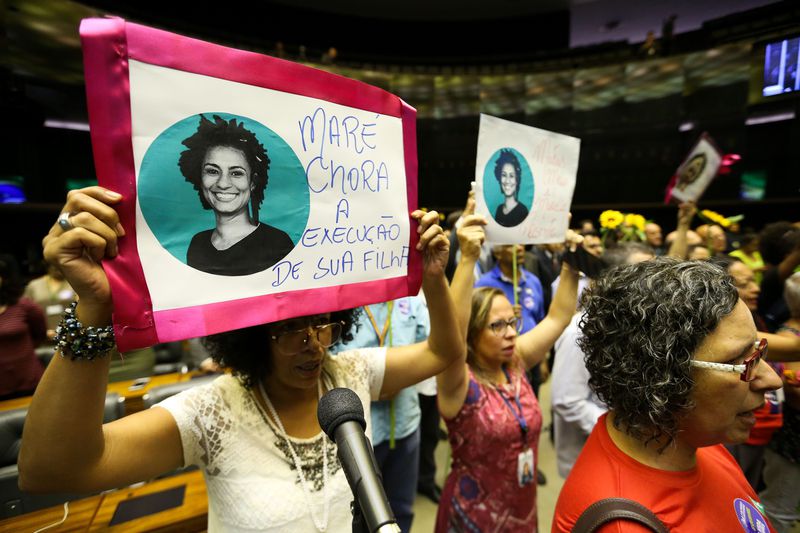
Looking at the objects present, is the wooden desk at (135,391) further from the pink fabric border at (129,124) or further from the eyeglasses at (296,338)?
the pink fabric border at (129,124)

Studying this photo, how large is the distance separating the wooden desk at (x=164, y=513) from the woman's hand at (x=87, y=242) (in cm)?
136

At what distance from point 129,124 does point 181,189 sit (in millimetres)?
125

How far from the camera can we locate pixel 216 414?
3.26 feet

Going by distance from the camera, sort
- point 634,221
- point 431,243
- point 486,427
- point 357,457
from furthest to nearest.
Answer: point 634,221 < point 486,427 < point 431,243 < point 357,457

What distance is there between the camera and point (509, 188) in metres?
1.80

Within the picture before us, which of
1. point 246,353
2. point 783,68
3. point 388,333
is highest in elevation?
point 783,68

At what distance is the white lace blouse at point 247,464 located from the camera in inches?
37.2

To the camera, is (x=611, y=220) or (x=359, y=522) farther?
(x=611, y=220)

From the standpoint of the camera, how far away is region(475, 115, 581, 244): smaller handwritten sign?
5.60 feet

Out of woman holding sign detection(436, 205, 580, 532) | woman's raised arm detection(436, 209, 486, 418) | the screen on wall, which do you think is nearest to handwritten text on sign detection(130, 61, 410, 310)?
woman's raised arm detection(436, 209, 486, 418)

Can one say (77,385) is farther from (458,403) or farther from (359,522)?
(458,403)

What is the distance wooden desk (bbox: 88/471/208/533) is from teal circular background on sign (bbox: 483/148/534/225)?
5.61ft

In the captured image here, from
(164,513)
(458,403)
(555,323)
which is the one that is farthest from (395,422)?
(164,513)

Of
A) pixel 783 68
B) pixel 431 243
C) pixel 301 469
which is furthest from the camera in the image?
pixel 783 68
